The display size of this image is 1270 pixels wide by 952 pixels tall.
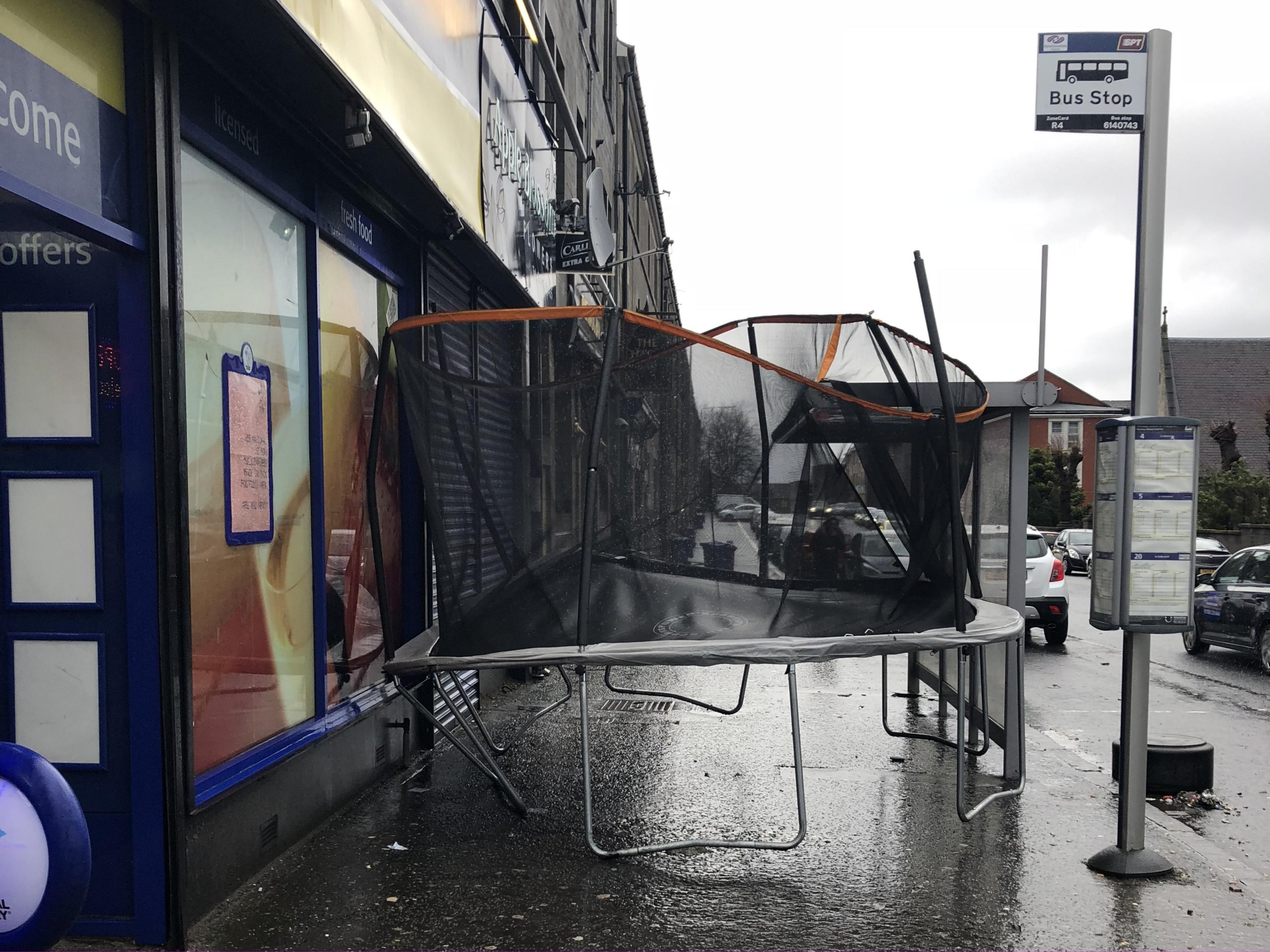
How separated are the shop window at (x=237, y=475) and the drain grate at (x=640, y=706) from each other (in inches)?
156

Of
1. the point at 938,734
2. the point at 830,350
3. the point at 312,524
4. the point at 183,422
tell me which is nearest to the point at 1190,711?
the point at 938,734

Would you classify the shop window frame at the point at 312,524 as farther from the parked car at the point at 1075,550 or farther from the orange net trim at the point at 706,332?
the parked car at the point at 1075,550

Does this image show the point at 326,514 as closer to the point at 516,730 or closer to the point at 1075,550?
the point at 516,730

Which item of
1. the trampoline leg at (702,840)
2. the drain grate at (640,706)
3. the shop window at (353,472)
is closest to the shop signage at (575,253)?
the drain grate at (640,706)

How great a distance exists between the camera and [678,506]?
5.14 meters

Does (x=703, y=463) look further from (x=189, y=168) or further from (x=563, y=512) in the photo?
(x=189, y=168)

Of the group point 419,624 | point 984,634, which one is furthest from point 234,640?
point 984,634

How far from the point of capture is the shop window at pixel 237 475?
14.9 feet

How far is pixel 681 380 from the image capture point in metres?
5.14

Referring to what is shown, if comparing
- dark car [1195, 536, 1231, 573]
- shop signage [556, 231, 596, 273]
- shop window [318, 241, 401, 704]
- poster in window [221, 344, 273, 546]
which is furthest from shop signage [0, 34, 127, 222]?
dark car [1195, 536, 1231, 573]

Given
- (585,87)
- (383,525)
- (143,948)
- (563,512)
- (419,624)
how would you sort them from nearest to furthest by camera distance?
(143,948), (563,512), (383,525), (419,624), (585,87)

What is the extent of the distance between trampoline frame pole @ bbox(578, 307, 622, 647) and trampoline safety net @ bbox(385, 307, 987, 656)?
1 centimetres

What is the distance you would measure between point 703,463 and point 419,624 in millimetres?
3117

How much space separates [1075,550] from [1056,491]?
34.1 meters
